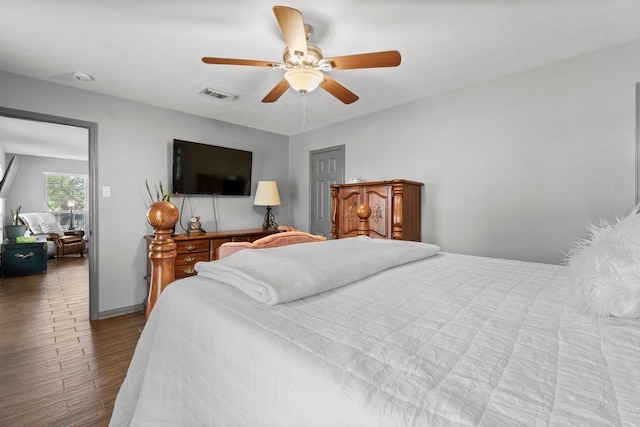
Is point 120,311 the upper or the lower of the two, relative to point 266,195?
lower

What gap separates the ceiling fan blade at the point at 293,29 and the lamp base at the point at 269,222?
9.87 feet

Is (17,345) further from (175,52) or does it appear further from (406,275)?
(406,275)

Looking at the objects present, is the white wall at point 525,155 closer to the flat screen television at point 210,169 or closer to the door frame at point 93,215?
the flat screen television at point 210,169

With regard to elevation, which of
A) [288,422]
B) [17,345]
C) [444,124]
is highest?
[444,124]

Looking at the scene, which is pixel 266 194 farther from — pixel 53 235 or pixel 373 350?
pixel 53 235

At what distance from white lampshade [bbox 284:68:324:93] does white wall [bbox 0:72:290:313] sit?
Result: 2340 mm

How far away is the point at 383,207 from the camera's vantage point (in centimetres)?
312

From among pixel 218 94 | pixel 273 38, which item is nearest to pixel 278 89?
pixel 273 38

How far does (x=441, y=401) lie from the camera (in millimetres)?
458

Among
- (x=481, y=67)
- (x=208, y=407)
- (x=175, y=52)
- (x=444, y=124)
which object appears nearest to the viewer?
(x=208, y=407)

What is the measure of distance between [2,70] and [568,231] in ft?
17.5

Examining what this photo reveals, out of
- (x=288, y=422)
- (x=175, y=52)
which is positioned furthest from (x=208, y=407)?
(x=175, y=52)

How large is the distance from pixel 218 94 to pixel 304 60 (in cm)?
160

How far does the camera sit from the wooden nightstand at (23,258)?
478 centimetres
